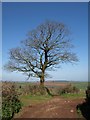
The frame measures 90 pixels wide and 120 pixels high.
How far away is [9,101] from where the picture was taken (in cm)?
1216

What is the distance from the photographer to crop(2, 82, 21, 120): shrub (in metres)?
11.7

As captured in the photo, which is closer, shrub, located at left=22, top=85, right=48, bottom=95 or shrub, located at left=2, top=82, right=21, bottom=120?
shrub, located at left=2, top=82, right=21, bottom=120

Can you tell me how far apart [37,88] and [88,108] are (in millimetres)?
11506

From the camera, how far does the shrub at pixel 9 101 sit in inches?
459

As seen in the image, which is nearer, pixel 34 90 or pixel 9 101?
pixel 9 101

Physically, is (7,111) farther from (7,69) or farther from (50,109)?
(7,69)

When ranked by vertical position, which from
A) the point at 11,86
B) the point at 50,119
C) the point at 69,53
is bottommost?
the point at 50,119

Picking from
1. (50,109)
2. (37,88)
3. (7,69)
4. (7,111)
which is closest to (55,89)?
(37,88)

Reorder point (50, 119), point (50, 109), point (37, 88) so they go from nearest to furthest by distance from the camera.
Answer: point (50, 119) → point (50, 109) → point (37, 88)

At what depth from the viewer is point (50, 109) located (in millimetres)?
13047

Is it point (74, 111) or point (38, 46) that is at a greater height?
point (38, 46)

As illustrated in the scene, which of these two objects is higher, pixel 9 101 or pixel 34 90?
pixel 9 101

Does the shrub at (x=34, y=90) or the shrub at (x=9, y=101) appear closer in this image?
the shrub at (x=9, y=101)

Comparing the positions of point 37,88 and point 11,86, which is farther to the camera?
point 37,88
